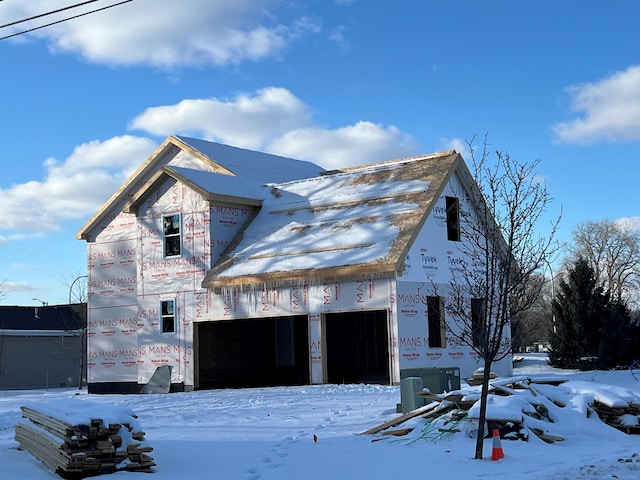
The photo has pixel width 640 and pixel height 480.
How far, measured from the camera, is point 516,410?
13703 mm

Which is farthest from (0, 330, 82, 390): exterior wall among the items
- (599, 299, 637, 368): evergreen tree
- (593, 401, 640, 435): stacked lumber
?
(593, 401, 640, 435): stacked lumber

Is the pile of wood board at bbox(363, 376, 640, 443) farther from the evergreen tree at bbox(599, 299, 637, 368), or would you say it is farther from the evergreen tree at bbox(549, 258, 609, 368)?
the evergreen tree at bbox(549, 258, 609, 368)

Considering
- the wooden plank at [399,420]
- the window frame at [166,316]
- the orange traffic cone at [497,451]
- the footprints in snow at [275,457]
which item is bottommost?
the footprints in snow at [275,457]

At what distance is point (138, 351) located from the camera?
96.4 feet

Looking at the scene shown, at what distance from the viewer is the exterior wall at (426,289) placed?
23953mm

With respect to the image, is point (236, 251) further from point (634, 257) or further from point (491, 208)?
point (634, 257)

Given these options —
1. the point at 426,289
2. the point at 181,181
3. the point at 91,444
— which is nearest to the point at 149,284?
the point at 181,181

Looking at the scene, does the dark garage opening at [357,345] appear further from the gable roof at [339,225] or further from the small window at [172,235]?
the small window at [172,235]

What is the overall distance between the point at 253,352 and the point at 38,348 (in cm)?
1892

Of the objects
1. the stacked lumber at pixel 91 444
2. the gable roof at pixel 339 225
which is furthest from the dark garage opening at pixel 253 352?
the stacked lumber at pixel 91 444

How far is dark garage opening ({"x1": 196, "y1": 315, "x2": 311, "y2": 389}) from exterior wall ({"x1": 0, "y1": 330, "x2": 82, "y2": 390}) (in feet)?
55.1

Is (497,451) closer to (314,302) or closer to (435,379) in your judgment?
(435,379)

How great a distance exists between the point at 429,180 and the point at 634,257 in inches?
2224

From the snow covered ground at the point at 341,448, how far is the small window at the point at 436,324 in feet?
19.3
